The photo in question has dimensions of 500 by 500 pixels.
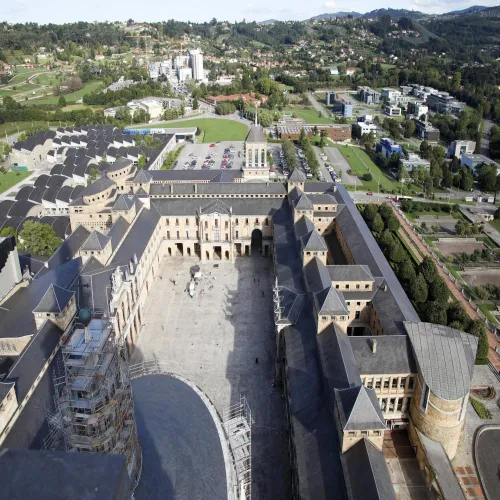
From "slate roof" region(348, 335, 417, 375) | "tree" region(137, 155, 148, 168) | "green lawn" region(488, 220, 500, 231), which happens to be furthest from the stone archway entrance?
"tree" region(137, 155, 148, 168)

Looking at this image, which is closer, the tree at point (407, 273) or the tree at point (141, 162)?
the tree at point (407, 273)

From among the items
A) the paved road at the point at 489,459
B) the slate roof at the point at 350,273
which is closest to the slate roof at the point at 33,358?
the slate roof at the point at 350,273

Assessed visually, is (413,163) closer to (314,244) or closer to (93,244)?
(314,244)

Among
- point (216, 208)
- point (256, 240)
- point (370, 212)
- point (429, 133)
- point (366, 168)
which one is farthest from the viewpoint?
point (429, 133)

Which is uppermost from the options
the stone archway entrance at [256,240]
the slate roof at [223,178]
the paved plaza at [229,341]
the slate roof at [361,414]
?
the slate roof at [223,178]

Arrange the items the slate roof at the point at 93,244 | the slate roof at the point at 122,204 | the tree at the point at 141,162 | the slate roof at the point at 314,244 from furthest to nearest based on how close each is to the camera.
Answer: the tree at the point at 141,162
the slate roof at the point at 122,204
the slate roof at the point at 314,244
the slate roof at the point at 93,244

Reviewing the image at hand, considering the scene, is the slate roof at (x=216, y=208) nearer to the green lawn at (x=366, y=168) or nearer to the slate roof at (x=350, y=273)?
the slate roof at (x=350, y=273)

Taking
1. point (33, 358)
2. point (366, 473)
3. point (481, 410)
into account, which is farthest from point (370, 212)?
point (33, 358)
